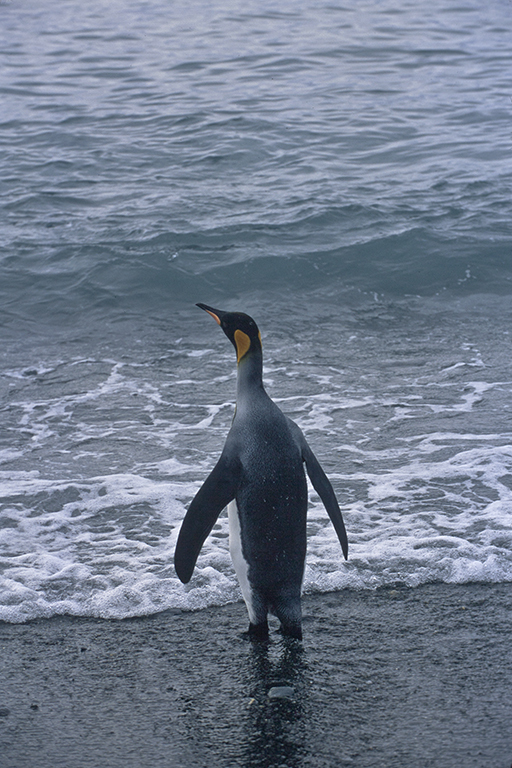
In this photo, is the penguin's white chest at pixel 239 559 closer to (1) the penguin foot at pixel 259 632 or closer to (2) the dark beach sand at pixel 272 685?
(1) the penguin foot at pixel 259 632

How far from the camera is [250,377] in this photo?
128 inches

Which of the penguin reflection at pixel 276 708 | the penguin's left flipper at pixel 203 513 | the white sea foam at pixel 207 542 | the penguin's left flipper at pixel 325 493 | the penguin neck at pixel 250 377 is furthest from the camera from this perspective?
the white sea foam at pixel 207 542

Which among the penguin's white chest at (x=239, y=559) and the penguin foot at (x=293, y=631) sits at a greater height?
the penguin's white chest at (x=239, y=559)

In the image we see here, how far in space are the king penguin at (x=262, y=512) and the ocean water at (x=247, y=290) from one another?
1.27ft

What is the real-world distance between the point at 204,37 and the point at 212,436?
17648 millimetres

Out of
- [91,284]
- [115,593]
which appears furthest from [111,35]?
[115,593]

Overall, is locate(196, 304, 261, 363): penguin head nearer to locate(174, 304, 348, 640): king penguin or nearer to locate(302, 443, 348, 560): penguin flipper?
locate(174, 304, 348, 640): king penguin

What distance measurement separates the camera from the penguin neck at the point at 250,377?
3240 millimetres

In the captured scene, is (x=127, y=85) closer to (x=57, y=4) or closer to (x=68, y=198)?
(x=68, y=198)

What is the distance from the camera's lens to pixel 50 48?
2030cm

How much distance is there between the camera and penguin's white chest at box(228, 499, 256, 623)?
3051mm

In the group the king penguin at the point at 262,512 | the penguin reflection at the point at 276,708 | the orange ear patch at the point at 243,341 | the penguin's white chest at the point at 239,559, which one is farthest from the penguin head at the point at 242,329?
the penguin reflection at the point at 276,708

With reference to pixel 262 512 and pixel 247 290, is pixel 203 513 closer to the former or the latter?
pixel 262 512

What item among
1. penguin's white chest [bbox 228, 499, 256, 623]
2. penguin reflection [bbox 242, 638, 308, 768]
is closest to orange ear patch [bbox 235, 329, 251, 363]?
penguin's white chest [bbox 228, 499, 256, 623]
